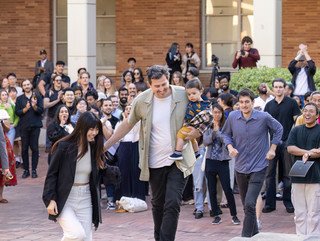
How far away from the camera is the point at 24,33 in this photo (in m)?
22.5

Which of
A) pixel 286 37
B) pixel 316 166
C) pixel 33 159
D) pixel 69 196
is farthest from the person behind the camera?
pixel 286 37

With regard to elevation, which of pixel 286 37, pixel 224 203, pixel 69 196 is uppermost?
pixel 286 37

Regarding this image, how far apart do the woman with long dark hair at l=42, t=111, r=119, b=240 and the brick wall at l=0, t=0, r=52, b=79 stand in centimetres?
1553

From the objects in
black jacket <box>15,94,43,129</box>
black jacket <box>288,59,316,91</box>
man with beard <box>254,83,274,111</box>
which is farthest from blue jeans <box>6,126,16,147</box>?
black jacket <box>288,59,316,91</box>

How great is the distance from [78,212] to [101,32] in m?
15.9

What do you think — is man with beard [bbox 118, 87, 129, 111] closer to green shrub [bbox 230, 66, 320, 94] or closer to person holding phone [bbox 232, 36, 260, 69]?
green shrub [bbox 230, 66, 320, 94]

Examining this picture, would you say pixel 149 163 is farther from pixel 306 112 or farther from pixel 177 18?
pixel 177 18

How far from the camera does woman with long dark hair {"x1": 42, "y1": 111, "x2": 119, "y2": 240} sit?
7.14 metres

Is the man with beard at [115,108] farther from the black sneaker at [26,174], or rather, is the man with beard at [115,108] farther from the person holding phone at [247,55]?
the person holding phone at [247,55]

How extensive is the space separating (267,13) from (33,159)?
6031 millimetres

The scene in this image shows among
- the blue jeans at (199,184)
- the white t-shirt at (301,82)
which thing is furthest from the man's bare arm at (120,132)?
the white t-shirt at (301,82)

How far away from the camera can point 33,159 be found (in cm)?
1501

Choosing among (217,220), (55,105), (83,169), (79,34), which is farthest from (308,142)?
(79,34)

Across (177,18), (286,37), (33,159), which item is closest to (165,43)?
(177,18)
